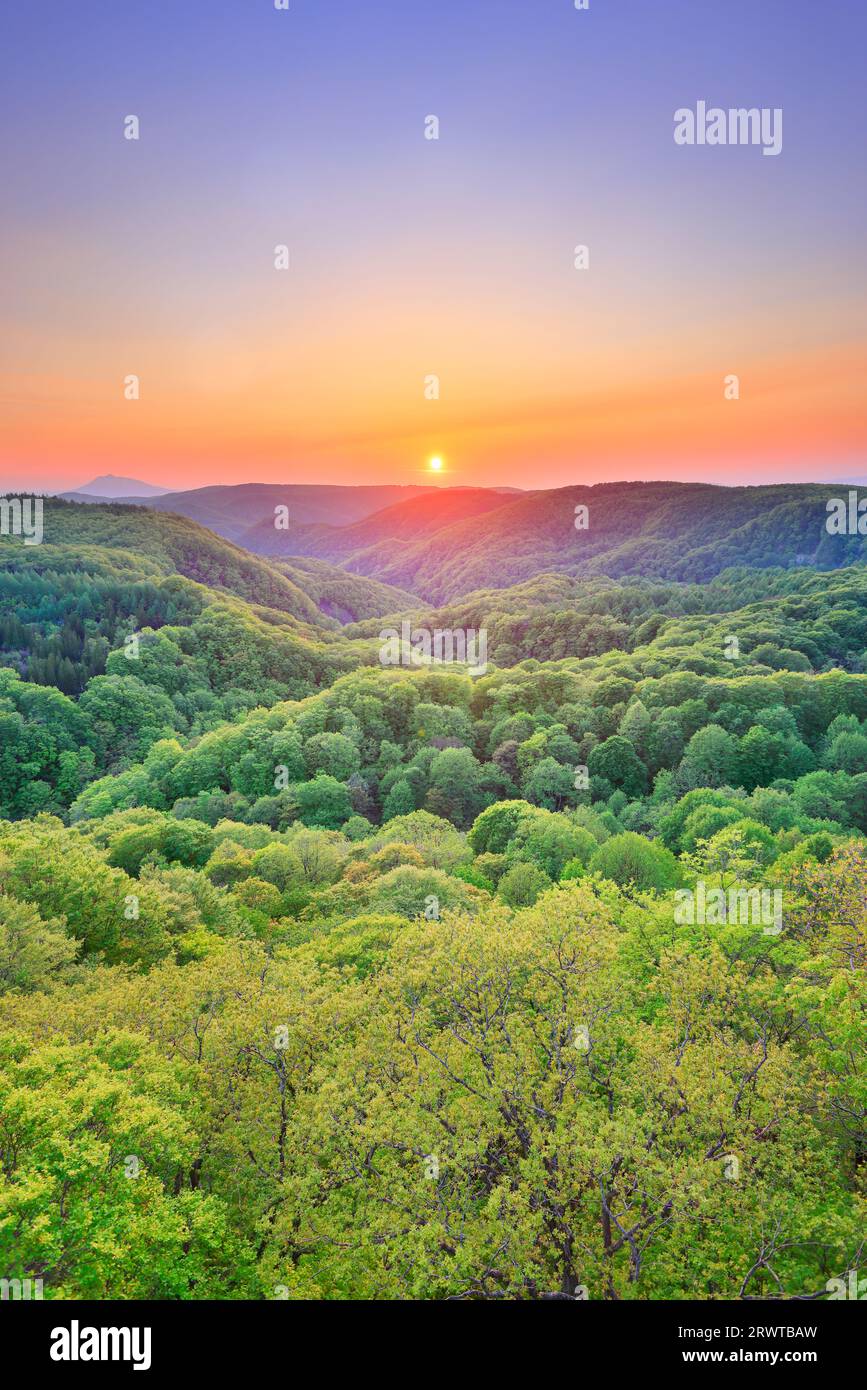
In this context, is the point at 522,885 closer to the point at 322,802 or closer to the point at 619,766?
the point at 322,802

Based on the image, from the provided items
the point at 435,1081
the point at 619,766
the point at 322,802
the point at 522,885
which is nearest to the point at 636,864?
the point at 522,885

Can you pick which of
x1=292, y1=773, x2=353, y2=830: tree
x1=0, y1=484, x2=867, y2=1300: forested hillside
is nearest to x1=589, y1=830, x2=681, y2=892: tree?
x1=0, y1=484, x2=867, y2=1300: forested hillside

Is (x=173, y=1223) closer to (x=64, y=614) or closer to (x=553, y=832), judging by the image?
(x=553, y=832)

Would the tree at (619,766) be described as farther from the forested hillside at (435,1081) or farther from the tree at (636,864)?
the tree at (636,864)

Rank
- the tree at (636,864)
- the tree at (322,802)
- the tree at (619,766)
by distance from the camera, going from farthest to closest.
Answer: the tree at (619,766) < the tree at (322,802) < the tree at (636,864)

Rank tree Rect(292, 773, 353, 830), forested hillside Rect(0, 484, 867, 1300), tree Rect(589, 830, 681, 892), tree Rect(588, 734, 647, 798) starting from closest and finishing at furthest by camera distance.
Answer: forested hillside Rect(0, 484, 867, 1300) → tree Rect(589, 830, 681, 892) → tree Rect(292, 773, 353, 830) → tree Rect(588, 734, 647, 798)

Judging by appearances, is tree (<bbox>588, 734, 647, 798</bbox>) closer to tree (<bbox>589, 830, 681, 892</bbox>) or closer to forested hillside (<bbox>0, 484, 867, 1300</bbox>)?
forested hillside (<bbox>0, 484, 867, 1300</bbox>)

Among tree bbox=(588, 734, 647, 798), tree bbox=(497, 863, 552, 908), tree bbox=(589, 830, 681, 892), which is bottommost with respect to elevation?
tree bbox=(497, 863, 552, 908)

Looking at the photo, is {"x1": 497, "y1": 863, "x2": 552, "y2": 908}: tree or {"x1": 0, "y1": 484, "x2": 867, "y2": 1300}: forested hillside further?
{"x1": 497, "y1": 863, "x2": 552, "y2": 908}: tree

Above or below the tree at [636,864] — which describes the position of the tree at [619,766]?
above

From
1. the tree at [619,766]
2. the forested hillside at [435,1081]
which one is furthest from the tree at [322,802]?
the forested hillside at [435,1081]

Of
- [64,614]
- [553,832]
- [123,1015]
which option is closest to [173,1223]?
[123,1015]
